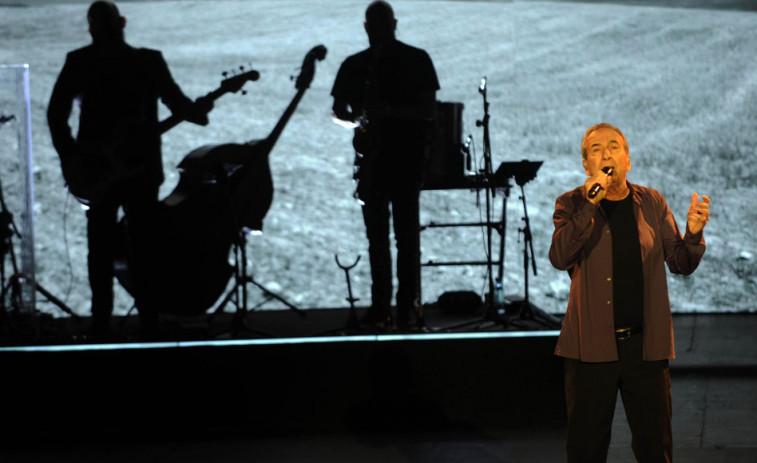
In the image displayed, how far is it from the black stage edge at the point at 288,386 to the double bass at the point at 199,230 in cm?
55

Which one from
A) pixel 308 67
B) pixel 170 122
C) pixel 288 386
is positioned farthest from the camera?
pixel 308 67

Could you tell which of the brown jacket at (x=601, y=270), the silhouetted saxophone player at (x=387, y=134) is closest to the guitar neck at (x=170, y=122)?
the silhouetted saxophone player at (x=387, y=134)

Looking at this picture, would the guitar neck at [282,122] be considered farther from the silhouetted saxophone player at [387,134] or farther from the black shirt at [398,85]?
the black shirt at [398,85]

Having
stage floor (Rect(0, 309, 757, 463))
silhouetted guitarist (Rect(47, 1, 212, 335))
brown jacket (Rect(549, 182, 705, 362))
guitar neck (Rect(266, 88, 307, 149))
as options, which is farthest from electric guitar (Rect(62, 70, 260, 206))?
brown jacket (Rect(549, 182, 705, 362))

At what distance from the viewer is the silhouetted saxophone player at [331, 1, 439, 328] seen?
4008mm

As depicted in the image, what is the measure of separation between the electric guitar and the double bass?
0.84 ft

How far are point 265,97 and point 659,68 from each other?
285 centimetres

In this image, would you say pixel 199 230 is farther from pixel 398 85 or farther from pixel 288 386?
pixel 398 85

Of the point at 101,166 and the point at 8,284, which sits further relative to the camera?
the point at 8,284

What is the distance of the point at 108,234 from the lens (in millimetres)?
3951

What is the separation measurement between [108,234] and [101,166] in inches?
12.6

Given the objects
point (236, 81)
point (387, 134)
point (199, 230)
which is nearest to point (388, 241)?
point (387, 134)

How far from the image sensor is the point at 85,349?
3525 millimetres

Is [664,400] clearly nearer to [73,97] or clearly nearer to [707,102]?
[73,97]
